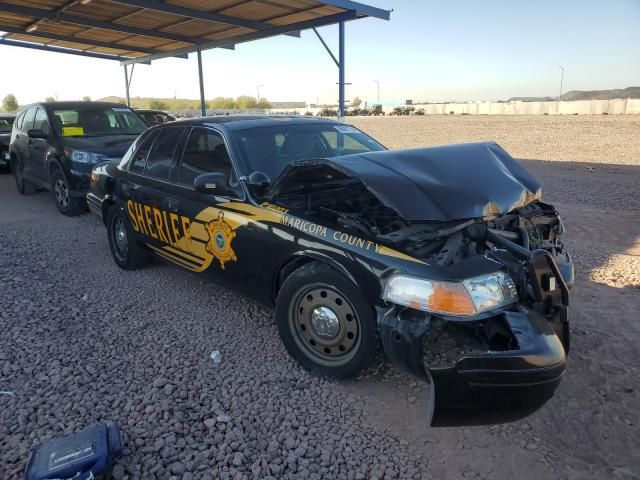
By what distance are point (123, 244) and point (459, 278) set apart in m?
4.06

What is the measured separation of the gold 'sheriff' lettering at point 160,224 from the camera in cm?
415

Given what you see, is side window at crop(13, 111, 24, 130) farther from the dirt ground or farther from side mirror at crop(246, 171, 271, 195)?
the dirt ground

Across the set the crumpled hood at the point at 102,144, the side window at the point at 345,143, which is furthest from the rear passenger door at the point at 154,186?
the crumpled hood at the point at 102,144

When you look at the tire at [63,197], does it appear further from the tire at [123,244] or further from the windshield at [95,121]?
the tire at [123,244]

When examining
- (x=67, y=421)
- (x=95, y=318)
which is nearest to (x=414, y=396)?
(x=67, y=421)

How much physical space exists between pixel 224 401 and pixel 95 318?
182 cm

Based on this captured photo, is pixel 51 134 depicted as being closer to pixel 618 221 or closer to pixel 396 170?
pixel 396 170

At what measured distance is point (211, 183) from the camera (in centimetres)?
350

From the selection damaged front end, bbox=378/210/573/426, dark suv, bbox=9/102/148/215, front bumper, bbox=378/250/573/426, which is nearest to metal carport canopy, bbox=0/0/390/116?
dark suv, bbox=9/102/148/215

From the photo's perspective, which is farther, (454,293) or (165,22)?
(165,22)

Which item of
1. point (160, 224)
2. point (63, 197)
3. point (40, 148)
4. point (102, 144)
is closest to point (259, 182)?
point (160, 224)

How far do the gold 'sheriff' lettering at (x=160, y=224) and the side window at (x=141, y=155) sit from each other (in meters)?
0.34

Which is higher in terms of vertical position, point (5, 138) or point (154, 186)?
point (5, 138)

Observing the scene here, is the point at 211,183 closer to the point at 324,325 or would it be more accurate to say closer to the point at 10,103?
the point at 324,325
